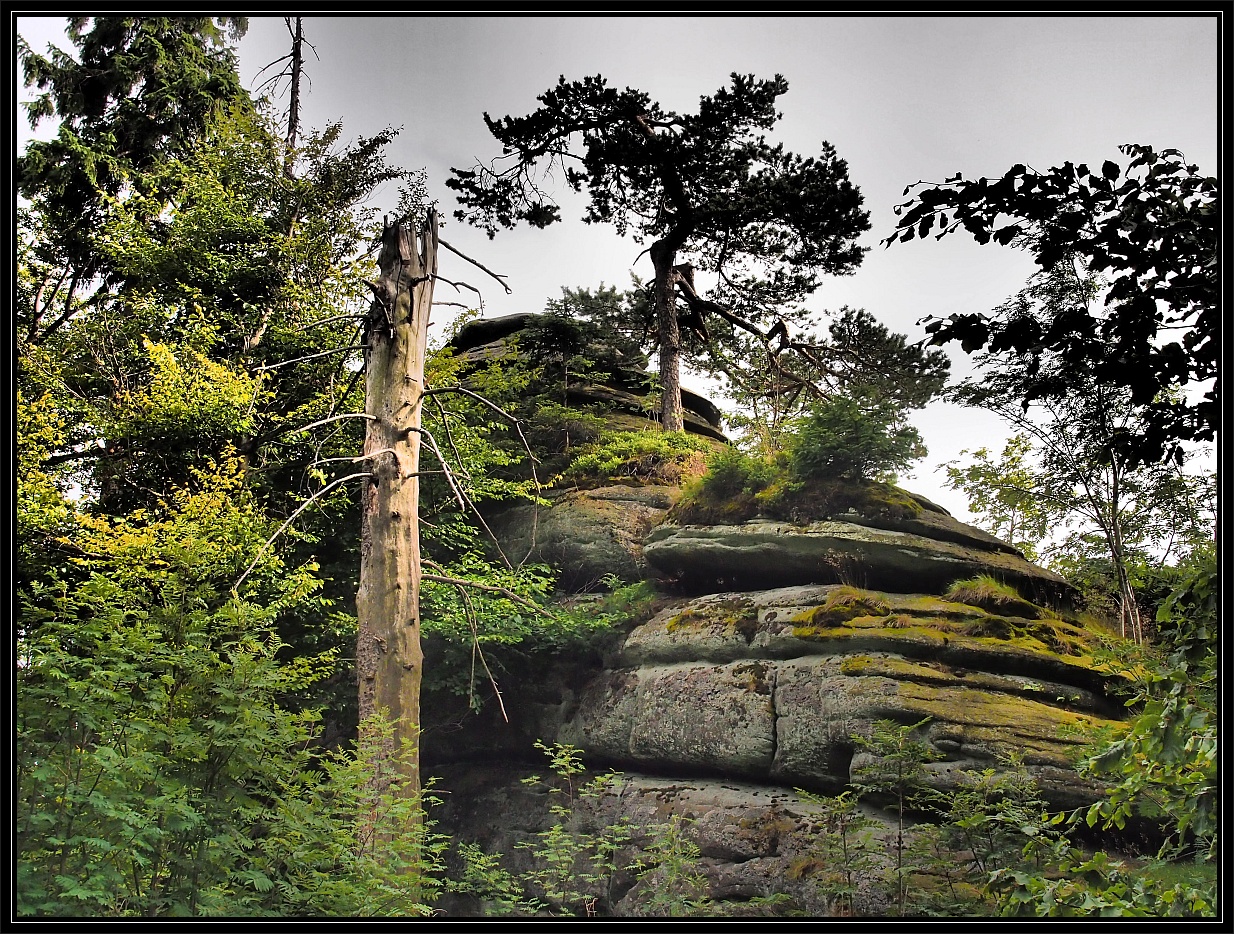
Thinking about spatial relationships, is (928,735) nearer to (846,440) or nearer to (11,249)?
(846,440)

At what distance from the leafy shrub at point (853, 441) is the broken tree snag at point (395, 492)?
3000 mm

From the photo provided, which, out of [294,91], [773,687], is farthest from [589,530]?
[294,91]

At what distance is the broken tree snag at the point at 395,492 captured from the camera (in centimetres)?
387

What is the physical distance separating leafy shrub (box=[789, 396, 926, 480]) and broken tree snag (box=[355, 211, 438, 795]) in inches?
118

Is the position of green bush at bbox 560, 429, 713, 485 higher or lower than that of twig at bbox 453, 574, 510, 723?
higher

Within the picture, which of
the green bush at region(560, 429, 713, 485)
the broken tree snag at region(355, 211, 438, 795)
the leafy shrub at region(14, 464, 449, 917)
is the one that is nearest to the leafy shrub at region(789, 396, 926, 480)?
the green bush at region(560, 429, 713, 485)

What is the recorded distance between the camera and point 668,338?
7160 mm

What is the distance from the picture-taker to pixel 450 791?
560 cm

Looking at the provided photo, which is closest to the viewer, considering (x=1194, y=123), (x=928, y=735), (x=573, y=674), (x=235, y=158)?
(x=1194, y=123)

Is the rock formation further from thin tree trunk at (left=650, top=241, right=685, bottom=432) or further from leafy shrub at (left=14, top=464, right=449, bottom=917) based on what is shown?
leafy shrub at (left=14, top=464, right=449, bottom=917)

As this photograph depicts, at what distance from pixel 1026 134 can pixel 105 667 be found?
5.22 m

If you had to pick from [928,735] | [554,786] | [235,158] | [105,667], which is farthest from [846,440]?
[235,158]

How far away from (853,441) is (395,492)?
11.1 ft

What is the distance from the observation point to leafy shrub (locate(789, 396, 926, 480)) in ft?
19.1
